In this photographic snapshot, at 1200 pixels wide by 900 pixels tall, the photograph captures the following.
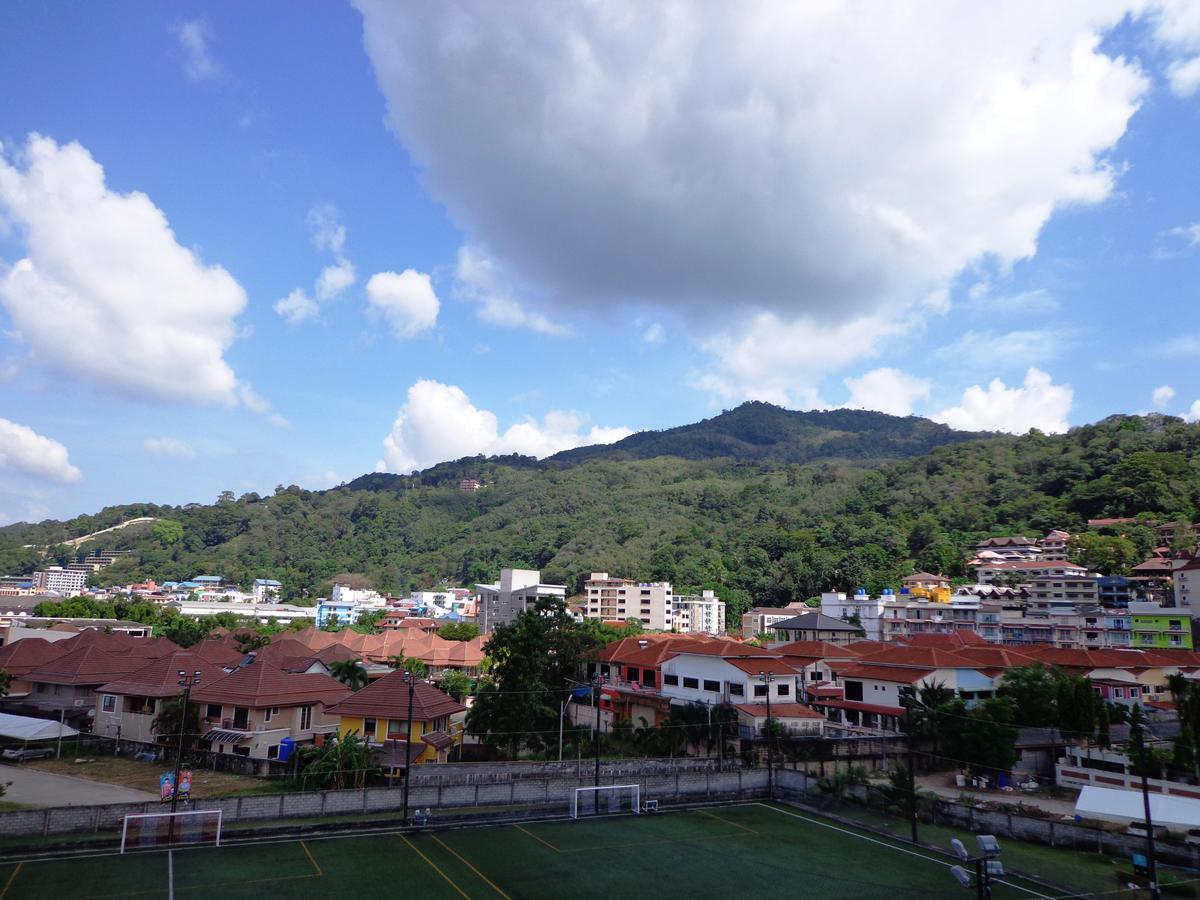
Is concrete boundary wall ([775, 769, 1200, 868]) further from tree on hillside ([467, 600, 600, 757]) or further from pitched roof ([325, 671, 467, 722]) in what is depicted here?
pitched roof ([325, 671, 467, 722])

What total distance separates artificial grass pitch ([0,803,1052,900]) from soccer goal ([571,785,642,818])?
1.60 m

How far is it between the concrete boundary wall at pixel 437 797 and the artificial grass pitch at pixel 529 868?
169 cm

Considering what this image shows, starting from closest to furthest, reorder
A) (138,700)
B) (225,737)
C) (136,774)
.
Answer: (136,774) → (225,737) → (138,700)

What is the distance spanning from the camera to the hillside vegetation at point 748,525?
94.9m

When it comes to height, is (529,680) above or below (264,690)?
above

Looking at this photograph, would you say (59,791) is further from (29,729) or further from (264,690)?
(264,690)

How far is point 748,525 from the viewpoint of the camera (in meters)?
137

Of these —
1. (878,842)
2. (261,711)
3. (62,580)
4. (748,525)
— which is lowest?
(878,842)

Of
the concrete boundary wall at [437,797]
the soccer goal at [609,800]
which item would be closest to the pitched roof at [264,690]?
the concrete boundary wall at [437,797]

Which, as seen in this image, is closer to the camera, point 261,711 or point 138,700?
point 261,711

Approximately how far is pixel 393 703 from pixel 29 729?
1460cm

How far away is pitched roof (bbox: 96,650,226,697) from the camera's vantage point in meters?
31.9

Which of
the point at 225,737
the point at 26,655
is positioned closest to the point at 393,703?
the point at 225,737

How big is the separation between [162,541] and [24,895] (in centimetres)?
20127
